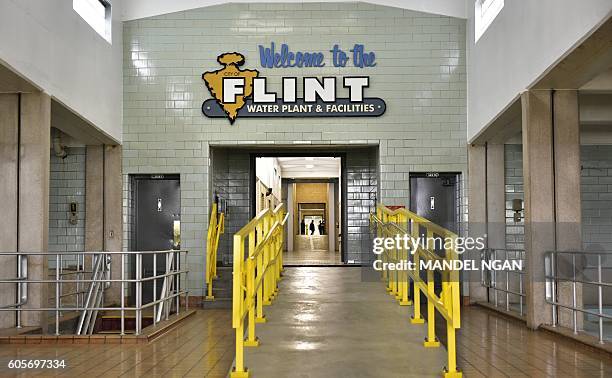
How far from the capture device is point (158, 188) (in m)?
12.1

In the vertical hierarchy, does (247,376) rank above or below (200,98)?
below

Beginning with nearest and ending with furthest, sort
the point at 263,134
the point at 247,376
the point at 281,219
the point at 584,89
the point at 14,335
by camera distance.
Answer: the point at 247,376, the point at 14,335, the point at 584,89, the point at 281,219, the point at 263,134

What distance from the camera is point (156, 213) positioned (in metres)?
12.1

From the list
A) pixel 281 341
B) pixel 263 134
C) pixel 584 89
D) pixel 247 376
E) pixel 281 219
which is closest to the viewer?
pixel 247 376

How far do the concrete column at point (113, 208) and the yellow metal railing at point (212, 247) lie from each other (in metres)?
1.56

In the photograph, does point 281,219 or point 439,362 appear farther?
point 281,219

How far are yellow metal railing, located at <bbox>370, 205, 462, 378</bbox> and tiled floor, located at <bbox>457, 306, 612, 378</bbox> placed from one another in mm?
595

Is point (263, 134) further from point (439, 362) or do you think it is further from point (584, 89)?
point (439, 362)

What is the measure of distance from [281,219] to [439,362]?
451 centimetres

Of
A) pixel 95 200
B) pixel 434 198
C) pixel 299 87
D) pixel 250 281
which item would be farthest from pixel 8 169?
pixel 434 198

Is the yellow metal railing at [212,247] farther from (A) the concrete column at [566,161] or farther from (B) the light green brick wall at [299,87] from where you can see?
(A) the concrete column at [566,161]

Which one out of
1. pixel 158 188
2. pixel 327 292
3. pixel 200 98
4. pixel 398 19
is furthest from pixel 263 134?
pixel 327 292

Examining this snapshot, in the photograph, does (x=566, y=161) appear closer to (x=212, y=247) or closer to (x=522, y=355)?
(x=522, y=355)

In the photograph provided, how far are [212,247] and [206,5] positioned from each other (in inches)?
160
